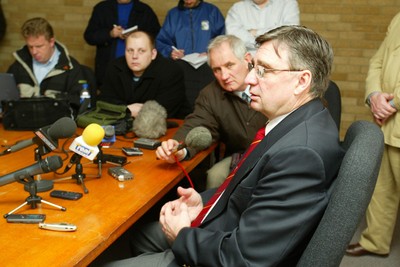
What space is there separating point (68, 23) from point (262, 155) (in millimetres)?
4505

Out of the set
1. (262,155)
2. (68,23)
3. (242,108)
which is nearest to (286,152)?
(262,155)

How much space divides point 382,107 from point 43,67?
2413 millimetres

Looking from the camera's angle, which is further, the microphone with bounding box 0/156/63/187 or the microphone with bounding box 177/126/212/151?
the microphone with bounding box 177/126/212/151

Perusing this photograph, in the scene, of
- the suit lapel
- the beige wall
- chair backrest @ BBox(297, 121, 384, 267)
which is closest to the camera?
chair backrest @ BBox(297, 121, 384, 267)

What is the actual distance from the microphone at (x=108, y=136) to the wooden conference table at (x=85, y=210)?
93 millimetres

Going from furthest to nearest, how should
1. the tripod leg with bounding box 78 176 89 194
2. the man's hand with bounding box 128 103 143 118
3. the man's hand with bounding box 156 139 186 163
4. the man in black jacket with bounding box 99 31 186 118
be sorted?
the man in black jacket with bounding box 99 31 186 118
the man's hand with bounding box 128 103 143 118
the man's hand with bounding box 156 139 186 163
the tripod leg with bounding box 78 176 89 194

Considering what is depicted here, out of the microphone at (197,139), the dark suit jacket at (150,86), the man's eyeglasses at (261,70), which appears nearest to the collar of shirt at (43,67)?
the dark suit jacket at (150,86)

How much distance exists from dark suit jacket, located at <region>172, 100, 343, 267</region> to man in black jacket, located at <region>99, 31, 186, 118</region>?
1848 mm

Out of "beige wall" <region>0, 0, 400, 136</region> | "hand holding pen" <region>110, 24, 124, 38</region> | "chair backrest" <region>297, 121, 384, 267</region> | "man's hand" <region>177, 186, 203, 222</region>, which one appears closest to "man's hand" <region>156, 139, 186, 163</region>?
"man's hand" <region>177, 186, 203, 222</region>

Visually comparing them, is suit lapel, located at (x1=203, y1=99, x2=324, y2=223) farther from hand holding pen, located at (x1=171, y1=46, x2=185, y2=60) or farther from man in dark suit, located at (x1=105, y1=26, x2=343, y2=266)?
hand holding pen, located at (x1=171, y1=46, x2=185, y2=60)

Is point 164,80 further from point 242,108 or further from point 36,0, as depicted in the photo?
point 36,0

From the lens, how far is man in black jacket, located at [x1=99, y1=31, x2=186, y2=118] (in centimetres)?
322

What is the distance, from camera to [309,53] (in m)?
1.47

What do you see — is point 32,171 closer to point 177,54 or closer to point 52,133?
point 52,133
